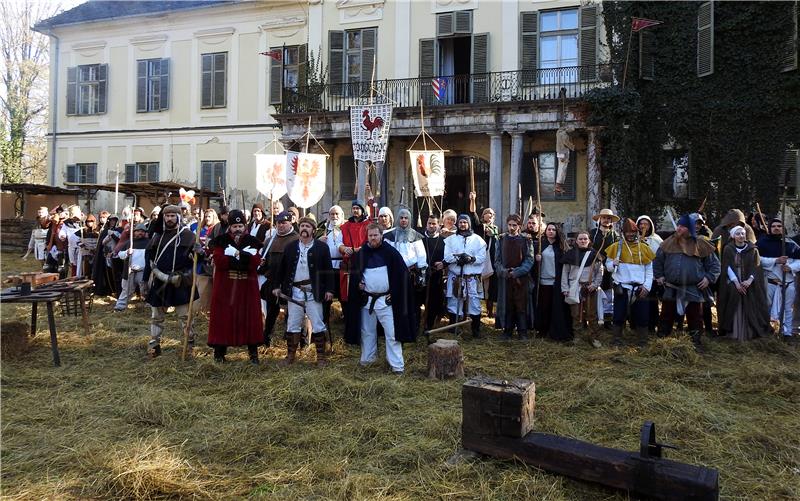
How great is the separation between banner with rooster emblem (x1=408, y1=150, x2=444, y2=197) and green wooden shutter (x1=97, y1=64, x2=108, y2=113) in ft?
53.5

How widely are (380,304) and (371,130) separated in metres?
5.57

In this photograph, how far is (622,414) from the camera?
4711mm

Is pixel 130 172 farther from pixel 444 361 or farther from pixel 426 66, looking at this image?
pixel 444 361

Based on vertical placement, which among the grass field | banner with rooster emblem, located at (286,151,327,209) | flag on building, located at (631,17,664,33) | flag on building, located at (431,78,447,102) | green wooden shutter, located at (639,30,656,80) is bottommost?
the grass field

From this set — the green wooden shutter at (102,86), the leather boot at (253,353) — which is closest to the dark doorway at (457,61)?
the leather boot at (253,353)

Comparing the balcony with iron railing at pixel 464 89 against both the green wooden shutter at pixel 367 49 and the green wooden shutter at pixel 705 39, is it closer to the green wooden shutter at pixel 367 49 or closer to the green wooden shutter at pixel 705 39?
the green wooden shutter at pixel 367 49

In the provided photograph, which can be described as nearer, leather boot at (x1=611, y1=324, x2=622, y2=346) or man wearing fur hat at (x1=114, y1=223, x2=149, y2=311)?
leather boot at (x1=611, y1=324, x2=622, y2=346)

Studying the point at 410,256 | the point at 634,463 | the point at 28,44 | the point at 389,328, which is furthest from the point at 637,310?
the point at 28,44

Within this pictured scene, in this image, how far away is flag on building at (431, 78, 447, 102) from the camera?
16.1 m

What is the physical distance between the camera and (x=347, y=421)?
15.1 ft

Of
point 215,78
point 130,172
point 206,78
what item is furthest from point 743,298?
point 130,172

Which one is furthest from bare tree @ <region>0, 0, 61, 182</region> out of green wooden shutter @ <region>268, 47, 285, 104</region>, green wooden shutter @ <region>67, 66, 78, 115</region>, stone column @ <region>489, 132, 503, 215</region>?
stone column @ <region>489, 132, 503, 215</region>

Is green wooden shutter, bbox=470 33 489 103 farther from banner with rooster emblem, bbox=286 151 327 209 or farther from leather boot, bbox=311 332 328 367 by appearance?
leather boot, bbox=311 332 328 367

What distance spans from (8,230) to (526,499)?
71.0ft
